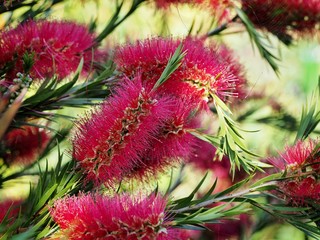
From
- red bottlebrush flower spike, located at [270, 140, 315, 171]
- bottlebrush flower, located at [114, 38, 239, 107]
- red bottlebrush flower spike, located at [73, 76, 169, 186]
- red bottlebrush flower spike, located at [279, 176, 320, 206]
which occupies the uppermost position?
bottlebrush flower, located at [114, 38, 239, 107]

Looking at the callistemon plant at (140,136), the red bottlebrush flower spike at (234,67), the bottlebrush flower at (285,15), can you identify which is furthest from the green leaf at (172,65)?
the bottlebrush flower at (285,15)

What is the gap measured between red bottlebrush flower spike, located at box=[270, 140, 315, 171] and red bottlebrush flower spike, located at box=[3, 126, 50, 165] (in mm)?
383

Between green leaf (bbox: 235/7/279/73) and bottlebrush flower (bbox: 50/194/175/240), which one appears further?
green leaf (bbox: 235/7/279/73)

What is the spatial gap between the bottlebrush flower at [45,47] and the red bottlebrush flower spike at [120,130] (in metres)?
0.10

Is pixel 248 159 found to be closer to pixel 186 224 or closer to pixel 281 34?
pixel 186 224

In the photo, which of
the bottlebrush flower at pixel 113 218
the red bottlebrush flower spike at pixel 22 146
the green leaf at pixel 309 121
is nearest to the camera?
the bottlebrush flower at pixel 113 218

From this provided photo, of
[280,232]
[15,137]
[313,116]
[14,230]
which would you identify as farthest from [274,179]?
[280,232]

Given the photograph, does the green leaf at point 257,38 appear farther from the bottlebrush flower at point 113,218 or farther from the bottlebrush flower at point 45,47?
the bottlebrush flower at point 113,218

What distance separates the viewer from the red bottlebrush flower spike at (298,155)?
752 millimetres

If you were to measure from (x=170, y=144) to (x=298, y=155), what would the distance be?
0.15 metres

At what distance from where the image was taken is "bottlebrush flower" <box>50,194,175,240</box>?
0.63m

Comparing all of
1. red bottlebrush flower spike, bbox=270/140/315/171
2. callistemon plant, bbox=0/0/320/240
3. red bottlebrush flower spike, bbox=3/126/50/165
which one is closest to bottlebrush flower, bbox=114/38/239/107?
callistemon plant, bbox=0/0/320/240

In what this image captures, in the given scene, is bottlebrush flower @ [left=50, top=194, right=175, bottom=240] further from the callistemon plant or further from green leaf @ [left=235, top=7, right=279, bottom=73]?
green leaf @ [left=235, top=7, right=279, bottom=73]

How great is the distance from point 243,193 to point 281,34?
326 mm
